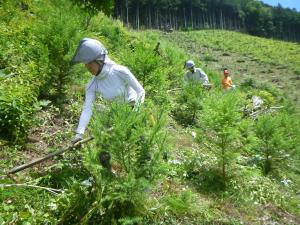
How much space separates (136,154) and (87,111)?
86 cm

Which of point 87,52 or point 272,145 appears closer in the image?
point 87,52

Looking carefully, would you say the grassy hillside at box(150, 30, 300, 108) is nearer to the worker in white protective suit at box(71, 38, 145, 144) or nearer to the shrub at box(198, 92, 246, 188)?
the shrub at box(198, 92, 246, 188)

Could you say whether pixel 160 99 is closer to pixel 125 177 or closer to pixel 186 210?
pixel 186 210

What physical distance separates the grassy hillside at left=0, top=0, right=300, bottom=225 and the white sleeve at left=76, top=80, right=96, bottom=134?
17 centimetres

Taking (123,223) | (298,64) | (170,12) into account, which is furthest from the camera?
(170,12)

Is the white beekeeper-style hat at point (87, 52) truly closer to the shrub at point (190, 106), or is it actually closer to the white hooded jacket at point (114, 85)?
the white hooded jacket at point (114, 85)

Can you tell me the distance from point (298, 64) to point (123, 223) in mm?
33664

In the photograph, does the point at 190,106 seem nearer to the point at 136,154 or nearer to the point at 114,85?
the point at 114,85

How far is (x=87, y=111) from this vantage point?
4.56 metres

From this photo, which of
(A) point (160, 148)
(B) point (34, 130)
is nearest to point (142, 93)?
(A) point (160, 148)

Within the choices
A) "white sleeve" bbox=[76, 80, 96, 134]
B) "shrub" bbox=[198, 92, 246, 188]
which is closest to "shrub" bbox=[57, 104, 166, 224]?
"white sleeve" bbox=[76, 80, 96, 134]

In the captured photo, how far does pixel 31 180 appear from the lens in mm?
4730

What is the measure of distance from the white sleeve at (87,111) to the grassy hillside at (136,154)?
172 mm

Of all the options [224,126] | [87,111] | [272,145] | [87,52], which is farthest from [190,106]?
[87,52]
